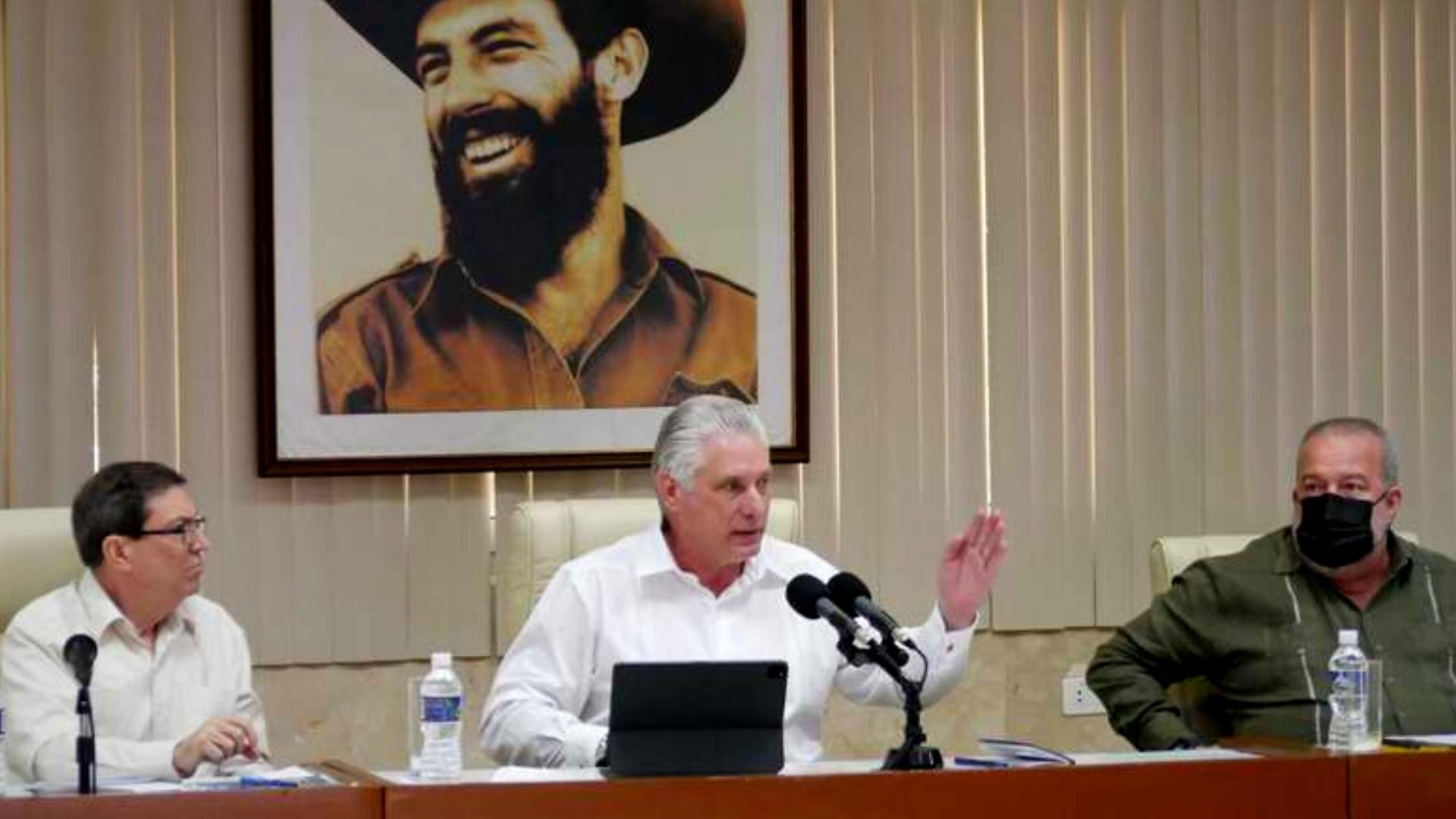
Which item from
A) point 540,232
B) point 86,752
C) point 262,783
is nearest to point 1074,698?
point 540,232

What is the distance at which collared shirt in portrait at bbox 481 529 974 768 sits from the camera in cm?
369

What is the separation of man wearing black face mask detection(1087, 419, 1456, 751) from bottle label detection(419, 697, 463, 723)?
1436mm

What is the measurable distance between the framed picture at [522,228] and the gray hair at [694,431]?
105 centimetres

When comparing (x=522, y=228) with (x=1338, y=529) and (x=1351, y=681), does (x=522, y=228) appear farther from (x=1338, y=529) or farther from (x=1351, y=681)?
(x=1351, y=681)

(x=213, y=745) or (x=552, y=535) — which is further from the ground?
(x=552, y=535)

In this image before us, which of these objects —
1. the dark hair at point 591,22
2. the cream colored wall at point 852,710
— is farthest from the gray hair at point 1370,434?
the dark hair at point 591,22

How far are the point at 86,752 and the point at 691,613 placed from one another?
45.6 inches

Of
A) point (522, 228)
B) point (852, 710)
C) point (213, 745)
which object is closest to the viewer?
point (213, 745)

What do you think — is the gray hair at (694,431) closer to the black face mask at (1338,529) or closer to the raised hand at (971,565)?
the raised hand at (971,565)

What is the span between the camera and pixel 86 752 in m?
2.99

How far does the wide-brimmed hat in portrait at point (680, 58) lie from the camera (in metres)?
4.87

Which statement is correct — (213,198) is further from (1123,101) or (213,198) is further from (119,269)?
(1123,101)

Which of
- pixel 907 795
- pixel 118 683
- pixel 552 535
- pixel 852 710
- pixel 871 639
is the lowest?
pixel 852 710

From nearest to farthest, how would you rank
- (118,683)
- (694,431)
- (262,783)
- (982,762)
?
1. (262,783)
2. (982,762)
3. (118,683)
4. (694,431)
